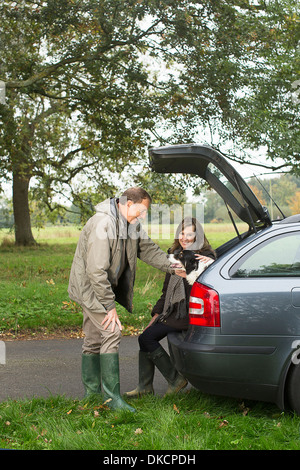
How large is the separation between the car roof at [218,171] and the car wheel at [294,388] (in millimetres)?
1168

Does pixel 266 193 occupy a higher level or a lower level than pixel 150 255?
higher

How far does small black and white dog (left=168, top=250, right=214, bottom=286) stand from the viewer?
4.87m

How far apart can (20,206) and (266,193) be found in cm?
2081

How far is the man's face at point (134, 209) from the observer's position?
480cm

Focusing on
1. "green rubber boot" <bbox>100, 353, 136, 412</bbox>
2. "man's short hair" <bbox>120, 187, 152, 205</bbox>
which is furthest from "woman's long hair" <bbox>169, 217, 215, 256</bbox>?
"green rubber boot" <bbox>100, 353, 136, 412</bbox>

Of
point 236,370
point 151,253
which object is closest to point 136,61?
point 151,253

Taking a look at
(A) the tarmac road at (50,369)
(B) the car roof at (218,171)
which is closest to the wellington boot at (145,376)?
(A) the tarmac road at (50,369)

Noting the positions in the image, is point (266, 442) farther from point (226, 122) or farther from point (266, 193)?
point (226, 122)

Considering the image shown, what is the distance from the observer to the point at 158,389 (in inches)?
216

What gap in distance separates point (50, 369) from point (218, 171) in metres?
3.06

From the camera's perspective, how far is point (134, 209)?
15.8ft

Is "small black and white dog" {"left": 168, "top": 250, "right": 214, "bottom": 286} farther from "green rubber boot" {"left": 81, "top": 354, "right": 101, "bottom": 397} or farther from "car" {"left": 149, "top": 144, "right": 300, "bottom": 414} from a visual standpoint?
"green rubber boot" {"left": 81, "top": 354, "right": 101, "bottom": 397}
